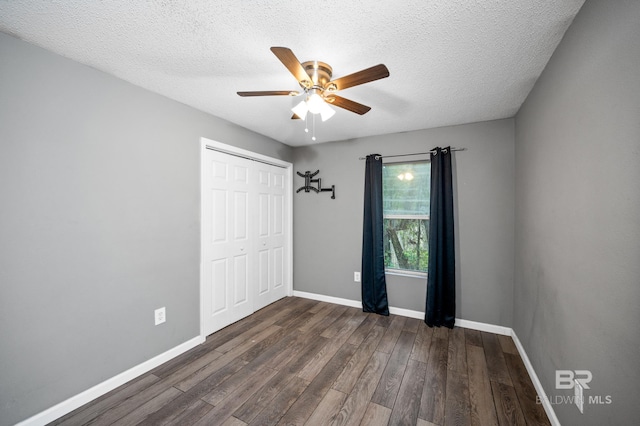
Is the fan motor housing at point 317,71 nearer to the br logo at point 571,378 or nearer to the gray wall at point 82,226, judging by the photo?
the gray wall at point 82,226

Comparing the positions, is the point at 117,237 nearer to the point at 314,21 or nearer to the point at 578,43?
the point at 314,21

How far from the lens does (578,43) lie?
1293mm

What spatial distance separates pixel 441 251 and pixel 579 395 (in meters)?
1.71

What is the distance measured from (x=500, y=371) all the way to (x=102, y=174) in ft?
11.8

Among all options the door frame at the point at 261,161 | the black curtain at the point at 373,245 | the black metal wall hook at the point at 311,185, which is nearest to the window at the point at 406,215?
the black curtain at the point at 373,245

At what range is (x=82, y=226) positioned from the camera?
1762mm

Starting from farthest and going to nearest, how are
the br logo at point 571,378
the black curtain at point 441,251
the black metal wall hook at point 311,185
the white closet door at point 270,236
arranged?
the black metal wall hook at point 311,185 < the white closet door at point 270,236 < the black curtain at point 441,251 < the br logo at point 571,378

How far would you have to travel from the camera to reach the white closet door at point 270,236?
3.45m

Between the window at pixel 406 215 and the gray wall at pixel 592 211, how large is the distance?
132 cm

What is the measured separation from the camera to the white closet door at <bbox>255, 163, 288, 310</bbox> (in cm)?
345

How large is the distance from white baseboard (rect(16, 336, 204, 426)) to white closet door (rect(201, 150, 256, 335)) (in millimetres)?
383

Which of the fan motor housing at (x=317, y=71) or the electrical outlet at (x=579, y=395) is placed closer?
the electrical outlet at (x=579, y=395)

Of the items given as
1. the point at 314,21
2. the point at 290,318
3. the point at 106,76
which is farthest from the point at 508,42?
the point at 290,318

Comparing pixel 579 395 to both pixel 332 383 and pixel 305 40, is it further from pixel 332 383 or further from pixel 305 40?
pixel 305 40
